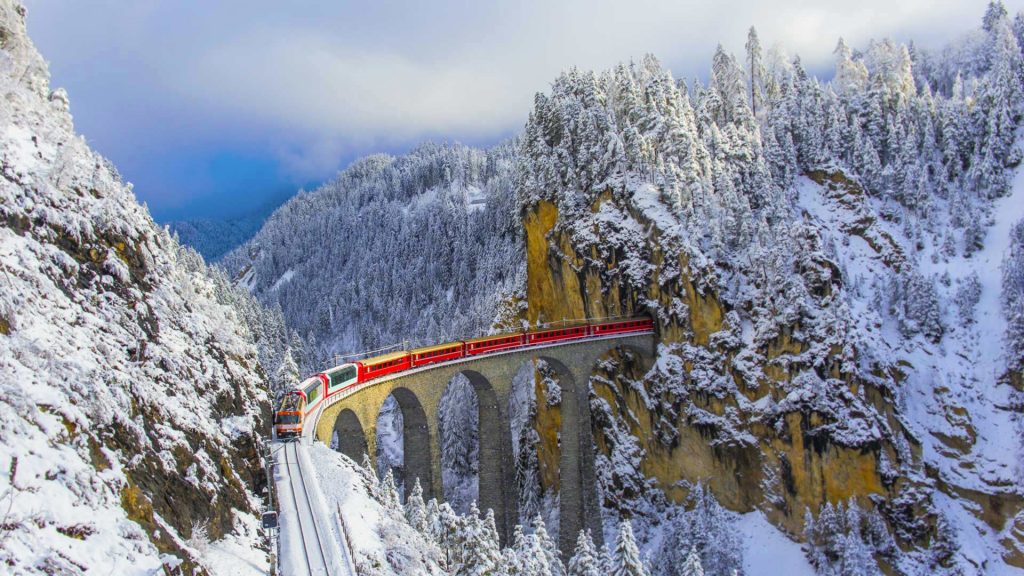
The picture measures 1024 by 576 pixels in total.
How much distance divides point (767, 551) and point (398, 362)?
30647 mm

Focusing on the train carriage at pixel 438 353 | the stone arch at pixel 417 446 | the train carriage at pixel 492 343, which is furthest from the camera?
the train carriage at pixel 492 343

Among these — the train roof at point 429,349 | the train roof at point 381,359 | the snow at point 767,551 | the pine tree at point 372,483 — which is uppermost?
the train roof at point 429,349

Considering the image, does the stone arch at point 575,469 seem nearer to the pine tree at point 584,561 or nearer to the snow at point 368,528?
the pine tree at point 584,561

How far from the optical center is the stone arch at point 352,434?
34.5 metres

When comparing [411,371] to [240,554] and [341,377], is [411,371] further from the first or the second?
[240,554]

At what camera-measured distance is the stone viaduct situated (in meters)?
34.9

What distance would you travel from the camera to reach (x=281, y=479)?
2206cm

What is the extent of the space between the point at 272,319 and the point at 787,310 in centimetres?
8357

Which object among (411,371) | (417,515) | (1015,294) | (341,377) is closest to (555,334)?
(411,371)

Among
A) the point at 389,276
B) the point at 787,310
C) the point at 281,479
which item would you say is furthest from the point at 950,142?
the point at 389,276

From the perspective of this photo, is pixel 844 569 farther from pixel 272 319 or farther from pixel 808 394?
pixel 272 319

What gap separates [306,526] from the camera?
720 inches

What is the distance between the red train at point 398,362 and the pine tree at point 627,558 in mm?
14938

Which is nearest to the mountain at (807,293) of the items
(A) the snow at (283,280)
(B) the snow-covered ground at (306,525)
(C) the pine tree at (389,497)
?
(C) the pine tree at (389,497)
